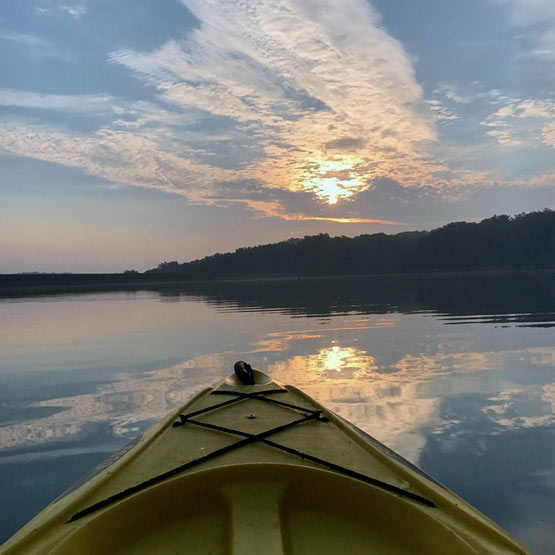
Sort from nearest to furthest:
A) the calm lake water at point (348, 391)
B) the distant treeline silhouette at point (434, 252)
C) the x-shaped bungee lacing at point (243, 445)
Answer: the x-shaped bungee lacing at point (243, 445)
the calm lake water at point (348, 391)
the distant treeline silhouette at point (434, 252)

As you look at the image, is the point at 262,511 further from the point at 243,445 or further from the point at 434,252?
the point at 434,252

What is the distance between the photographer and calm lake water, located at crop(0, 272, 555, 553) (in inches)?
188

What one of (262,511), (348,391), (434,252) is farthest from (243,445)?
(434,252)

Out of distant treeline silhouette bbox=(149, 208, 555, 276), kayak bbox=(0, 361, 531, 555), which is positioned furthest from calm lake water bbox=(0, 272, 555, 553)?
distant treeline silhouette bbox=(149, 208, 555, 276)

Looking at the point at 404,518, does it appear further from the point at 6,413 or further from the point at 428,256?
the point at 428,256

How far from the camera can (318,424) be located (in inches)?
186

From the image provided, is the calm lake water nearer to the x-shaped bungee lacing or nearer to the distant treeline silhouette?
the x-shaped bungee lacing

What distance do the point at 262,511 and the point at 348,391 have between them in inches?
212

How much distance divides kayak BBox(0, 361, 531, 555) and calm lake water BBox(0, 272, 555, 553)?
1.20 m

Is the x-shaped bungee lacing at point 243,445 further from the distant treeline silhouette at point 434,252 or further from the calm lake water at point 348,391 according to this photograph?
the distant treeline silhouette at point 434,252

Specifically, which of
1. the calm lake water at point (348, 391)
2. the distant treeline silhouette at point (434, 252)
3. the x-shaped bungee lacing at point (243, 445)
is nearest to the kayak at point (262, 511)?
the x-shaped bungee lacing at point (243, 445)

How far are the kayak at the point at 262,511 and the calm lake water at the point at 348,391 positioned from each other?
1.20m

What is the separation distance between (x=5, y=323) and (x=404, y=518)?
22745mm

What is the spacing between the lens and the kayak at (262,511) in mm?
2674
